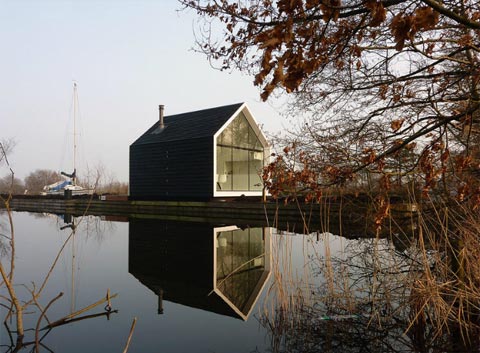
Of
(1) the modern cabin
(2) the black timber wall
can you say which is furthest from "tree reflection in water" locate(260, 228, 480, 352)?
(2) the black timber wall

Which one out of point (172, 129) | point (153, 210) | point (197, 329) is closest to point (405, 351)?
point (197, 329)

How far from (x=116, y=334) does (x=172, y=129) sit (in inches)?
703

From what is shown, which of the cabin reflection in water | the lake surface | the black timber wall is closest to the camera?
the lake surface

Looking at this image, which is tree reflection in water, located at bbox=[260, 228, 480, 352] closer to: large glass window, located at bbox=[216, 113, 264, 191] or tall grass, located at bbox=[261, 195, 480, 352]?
tall grass, located at bbox=[261, 195, 480, 352]

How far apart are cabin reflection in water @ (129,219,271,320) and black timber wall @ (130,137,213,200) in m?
6.78

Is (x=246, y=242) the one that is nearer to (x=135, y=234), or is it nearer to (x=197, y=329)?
(x=135, y=234)

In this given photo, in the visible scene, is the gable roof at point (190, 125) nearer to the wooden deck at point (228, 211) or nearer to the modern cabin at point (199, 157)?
the modern cabin at point (199, 157)

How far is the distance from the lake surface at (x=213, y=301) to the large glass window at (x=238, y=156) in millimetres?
10813

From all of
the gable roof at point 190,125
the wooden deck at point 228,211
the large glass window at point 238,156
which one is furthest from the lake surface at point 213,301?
the gable roof at point 190,125

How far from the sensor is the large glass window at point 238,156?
18719mm

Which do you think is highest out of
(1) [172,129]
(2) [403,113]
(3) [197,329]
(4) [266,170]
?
(1) [172,129]

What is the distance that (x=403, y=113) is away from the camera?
5.34 metres

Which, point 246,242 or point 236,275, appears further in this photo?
point 246,242

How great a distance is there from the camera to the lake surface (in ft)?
11.0
